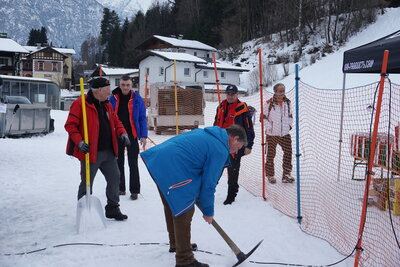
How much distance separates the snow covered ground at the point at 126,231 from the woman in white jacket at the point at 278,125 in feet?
3.04

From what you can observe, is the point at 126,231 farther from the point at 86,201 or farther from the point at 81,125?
the point at 81,125

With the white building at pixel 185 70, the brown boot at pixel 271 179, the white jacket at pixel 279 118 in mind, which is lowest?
the brown boot at pixel 271 179

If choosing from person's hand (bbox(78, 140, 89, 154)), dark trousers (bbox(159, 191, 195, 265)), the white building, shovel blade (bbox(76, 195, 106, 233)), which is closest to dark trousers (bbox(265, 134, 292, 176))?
shovel blade (bbox(76, 195, 106, 233))

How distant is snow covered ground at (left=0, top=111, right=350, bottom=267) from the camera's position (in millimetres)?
3867

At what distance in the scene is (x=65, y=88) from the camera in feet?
230

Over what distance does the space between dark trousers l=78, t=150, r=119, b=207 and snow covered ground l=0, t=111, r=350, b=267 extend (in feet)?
1.15

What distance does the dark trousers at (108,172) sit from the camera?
15.1ft

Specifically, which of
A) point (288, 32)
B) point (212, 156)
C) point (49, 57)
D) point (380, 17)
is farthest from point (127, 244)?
point (49, 57)

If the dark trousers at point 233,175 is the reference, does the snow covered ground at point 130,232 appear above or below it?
below

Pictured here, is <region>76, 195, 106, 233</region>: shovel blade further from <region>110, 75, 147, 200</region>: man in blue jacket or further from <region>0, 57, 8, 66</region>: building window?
<region>0, 57, 8, 66</region>: building window

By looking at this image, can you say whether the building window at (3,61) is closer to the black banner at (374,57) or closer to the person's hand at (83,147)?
the black banner at (374,57)

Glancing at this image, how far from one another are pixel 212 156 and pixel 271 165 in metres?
4.21

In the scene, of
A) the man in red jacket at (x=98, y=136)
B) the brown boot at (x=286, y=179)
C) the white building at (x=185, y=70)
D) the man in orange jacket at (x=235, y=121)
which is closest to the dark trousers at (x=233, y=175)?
the man in orange jacket at (x=235, y=121)

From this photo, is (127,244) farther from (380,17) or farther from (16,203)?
(380,17)
